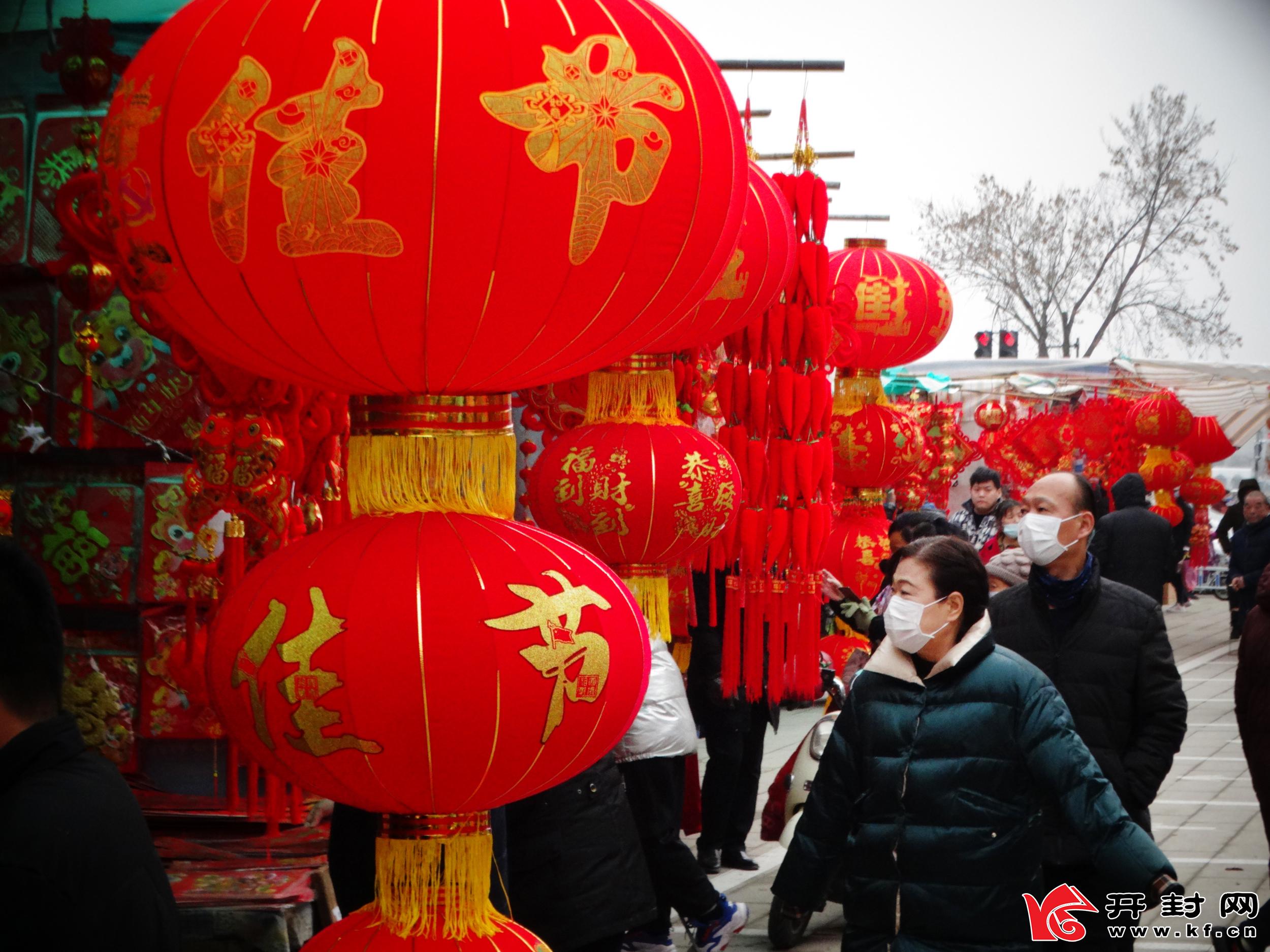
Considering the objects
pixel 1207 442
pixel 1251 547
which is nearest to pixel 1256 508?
pixel 1251 547

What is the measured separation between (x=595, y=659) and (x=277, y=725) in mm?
512

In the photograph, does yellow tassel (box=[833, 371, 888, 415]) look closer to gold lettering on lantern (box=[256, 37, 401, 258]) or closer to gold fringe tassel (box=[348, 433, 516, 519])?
gold fringe tassel (box=[348, 433, 516, 519])

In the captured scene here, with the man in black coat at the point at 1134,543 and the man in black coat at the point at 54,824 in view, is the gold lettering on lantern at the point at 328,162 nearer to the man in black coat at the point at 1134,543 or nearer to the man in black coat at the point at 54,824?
the man in black coat at the point at 54,824

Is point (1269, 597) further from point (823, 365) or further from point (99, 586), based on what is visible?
point (99, 586)

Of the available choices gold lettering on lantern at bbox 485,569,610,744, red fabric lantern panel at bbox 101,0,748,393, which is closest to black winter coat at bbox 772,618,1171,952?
gold lettering on lantern at bbox 485,569,610,744

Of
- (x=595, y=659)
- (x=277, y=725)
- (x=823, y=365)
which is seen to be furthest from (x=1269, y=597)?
(x=277, y=725)

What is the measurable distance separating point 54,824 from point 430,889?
2.16 ft

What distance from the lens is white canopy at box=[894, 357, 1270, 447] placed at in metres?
16.2

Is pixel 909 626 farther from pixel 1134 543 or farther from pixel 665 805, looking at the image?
pixel 1134 543

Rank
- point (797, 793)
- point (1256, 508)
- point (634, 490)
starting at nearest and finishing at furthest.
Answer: point (634, 490)
point (797, 793)
point (1256, 508)

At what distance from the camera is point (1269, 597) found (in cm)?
499

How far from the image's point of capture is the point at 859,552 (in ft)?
25.0

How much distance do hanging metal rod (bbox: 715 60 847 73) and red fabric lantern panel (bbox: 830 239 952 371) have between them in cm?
142

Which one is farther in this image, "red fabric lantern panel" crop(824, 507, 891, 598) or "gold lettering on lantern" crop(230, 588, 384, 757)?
"red fabric lantern panel" crop(824, 507, 891, 598)
